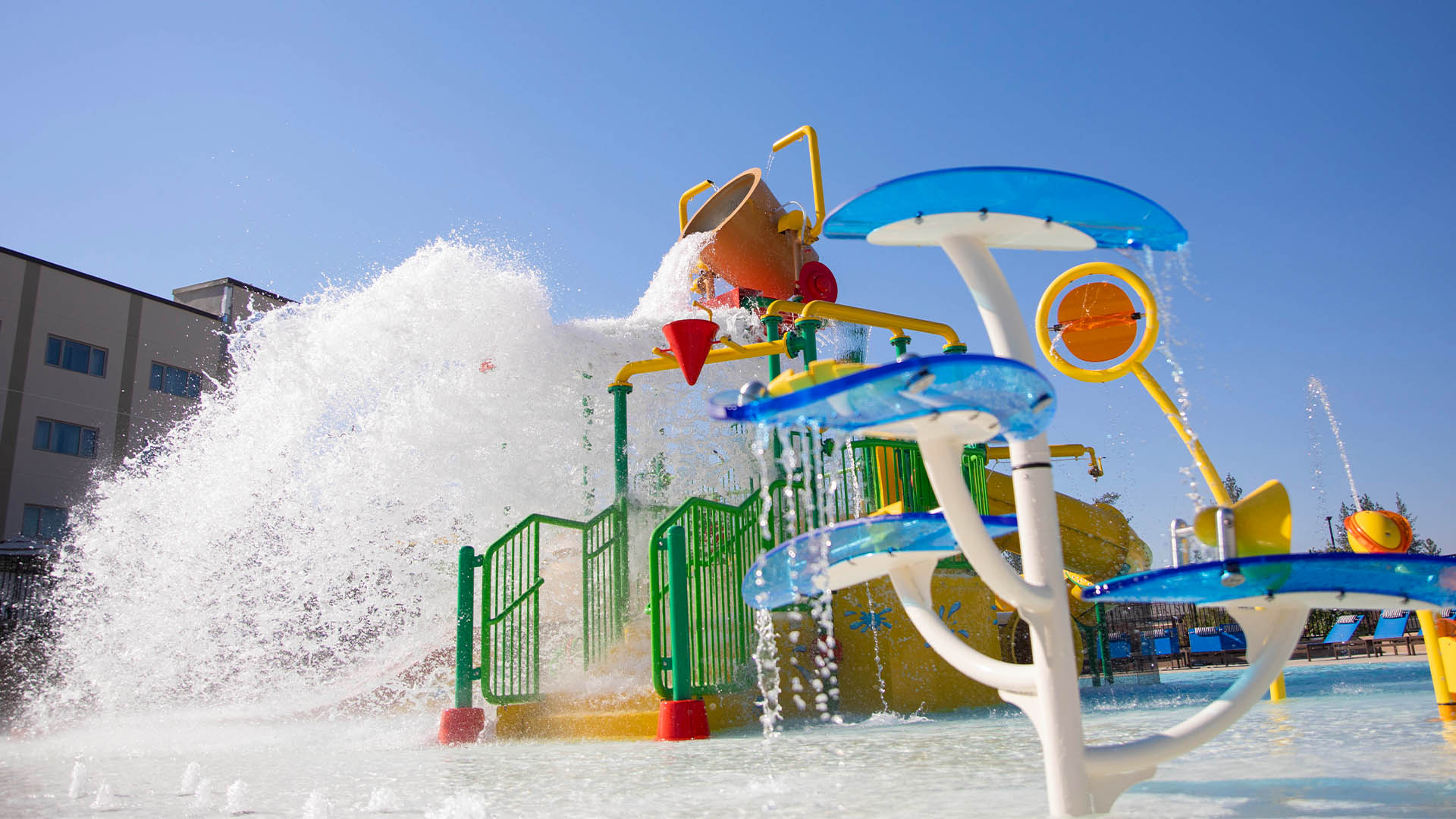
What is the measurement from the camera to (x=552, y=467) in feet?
35.6

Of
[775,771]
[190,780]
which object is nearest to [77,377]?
[190,780]

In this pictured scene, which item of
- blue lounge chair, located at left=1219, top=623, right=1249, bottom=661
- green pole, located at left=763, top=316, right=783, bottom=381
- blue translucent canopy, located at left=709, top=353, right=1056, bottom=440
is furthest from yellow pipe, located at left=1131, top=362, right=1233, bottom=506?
blue lounge chair, located at left=1219, top=623, right=1249, bottom=661

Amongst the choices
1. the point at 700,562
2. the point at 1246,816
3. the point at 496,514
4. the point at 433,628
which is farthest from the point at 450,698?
the point at 1246,816

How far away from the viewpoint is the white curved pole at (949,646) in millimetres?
2684

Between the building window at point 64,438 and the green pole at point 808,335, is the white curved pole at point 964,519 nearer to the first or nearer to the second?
the green pole at point 808,335

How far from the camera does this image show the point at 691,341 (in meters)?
7.44

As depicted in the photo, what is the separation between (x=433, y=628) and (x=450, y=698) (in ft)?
6.30

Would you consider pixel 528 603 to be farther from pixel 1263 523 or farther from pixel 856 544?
pixel 1263 523

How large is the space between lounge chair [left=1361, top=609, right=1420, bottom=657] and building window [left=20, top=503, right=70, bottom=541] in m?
31.2

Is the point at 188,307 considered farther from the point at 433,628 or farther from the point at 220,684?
the point at 433,628

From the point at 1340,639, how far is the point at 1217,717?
17182 mm

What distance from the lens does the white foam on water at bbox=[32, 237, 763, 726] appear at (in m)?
10.7

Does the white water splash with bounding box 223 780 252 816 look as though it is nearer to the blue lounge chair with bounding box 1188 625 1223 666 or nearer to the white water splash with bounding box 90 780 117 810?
the white water splash with bounding box 90 780 117 810

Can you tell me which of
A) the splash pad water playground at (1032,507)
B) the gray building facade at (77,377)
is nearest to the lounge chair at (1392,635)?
the splash pad water playground at (1032,507)
